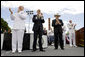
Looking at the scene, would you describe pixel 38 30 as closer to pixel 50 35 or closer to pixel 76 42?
pixel 76 42

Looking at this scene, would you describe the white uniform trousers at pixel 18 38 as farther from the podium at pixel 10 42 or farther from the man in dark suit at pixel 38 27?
the podium at pixel 10 42

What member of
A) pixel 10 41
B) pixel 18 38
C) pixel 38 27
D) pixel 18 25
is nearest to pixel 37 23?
pixel 38 27

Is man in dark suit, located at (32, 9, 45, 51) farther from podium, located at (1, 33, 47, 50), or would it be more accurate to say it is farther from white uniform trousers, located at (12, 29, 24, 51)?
podium, located at (1, 33, 47, 50)

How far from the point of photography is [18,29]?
24.9ft

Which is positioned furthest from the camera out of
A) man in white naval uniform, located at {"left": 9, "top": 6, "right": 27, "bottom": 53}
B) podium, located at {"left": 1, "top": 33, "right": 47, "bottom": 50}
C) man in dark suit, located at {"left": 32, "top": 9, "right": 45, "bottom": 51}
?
podium, located at {"left": 1, "top": 33, "right": 47, "bottom": 50}

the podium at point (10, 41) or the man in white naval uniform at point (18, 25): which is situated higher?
the man in white naval uniform at point (18, 25)

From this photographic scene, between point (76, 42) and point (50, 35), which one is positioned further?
point (50, 35)

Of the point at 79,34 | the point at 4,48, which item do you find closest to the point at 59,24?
the point at 4,48

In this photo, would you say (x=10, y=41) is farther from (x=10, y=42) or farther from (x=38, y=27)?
(x=38, y=27)

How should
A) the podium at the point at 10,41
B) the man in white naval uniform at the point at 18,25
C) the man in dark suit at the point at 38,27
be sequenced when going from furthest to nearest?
the podium at the point at 10,41 < the man in dark suit at the point at 38,27 < the man in white naval uniform at the point at 18,25

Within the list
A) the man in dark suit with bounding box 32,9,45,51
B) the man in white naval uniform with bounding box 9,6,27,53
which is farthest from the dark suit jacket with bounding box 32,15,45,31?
the man in white naval uniform with bounding box 9,6,27,53

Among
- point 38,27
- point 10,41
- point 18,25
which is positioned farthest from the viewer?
point 10,41

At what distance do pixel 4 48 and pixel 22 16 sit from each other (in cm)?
242

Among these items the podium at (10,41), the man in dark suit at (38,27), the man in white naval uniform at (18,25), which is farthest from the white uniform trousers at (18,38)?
the podium at (10,41)
